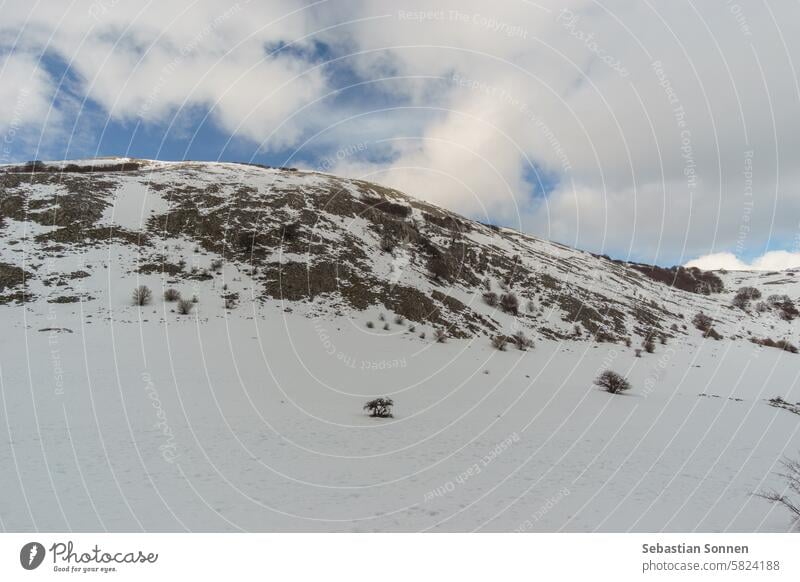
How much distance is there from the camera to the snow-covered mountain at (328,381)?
863cm

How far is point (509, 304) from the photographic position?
119 feet

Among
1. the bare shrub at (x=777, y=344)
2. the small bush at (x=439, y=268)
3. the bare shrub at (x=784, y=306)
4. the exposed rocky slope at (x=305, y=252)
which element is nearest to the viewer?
the exposed rocky slope at (x=305, y=252)

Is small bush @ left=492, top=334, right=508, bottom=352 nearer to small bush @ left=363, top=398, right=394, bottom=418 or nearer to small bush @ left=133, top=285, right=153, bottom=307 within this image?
small bush @ left=363, top=398, right=394, bottom=418

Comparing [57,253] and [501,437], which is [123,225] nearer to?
[57,253]

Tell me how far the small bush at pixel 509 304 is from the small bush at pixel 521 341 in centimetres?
470

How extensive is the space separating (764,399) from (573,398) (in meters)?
13.6

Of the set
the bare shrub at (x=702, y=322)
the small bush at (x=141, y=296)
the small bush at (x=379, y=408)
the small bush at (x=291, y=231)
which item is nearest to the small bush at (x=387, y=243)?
the small bush at (x=291, y=231)

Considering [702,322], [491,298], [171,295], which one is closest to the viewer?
[171,295]

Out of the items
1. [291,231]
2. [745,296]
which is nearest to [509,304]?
[291,231]

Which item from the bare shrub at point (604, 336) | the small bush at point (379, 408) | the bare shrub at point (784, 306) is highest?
the bare shrub at point (784, 306)

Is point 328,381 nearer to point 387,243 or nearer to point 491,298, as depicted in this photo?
point 491,298

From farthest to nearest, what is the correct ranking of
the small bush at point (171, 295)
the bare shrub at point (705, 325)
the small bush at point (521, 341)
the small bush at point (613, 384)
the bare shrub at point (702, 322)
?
the bare shrub at point (702, 322)
the bare shrub at point (705, 325)
the small bush at point (521, 341)
the small bush at point (171, 295)
the small bush at point (613, 384)

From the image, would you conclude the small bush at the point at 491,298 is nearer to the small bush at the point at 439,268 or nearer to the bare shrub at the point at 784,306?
the small bush at the point at 439,268

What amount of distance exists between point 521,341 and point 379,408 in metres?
17.5
